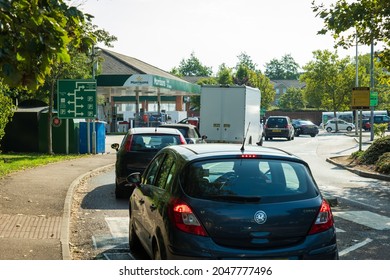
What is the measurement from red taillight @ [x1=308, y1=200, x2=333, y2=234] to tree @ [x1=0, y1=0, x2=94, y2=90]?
3.77 meters

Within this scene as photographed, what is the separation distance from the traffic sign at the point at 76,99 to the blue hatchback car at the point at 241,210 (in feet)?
70.1

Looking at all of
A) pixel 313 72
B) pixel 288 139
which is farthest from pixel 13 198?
pixel 313 72

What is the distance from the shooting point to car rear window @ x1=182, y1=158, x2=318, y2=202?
5922 millimetres

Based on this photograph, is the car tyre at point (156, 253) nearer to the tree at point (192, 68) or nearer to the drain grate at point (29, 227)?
the drain grate at point (29, 227)

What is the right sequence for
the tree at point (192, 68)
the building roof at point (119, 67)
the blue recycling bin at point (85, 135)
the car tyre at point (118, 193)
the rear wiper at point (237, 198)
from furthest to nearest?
the tree at point (192, 68), the building roof at point (119, 67), the blue recycling bin at point (85, 135), the car tyre at point (118, 193), the rear wiper at point (237, 198)

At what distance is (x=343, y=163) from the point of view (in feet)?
85.5

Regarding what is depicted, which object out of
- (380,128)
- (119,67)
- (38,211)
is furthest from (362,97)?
(119,67)

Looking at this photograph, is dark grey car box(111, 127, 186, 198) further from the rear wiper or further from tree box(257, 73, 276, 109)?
tree box(257, 73, 276, 109)

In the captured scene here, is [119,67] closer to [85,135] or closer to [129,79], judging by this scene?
[129,79]

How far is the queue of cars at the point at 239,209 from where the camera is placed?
18.6 ft

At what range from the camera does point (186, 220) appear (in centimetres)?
578

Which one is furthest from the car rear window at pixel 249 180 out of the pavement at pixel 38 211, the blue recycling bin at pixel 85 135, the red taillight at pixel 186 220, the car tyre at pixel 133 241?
the blue recycling bin at pixel 85 135

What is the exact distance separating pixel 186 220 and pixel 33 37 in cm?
337

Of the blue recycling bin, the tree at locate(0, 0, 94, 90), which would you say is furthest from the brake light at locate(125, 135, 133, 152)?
the blue recycling bin
